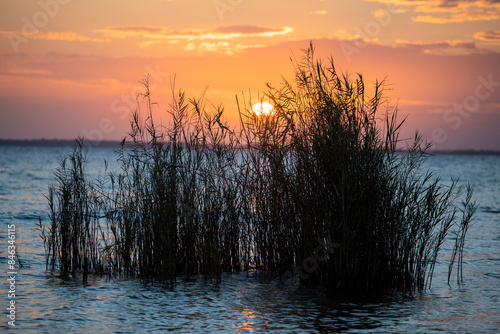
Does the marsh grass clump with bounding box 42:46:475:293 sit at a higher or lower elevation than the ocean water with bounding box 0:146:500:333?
higher

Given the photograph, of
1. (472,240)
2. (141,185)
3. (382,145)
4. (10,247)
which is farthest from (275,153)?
(472,240)

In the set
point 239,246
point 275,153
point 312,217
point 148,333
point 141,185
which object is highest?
point 275,153

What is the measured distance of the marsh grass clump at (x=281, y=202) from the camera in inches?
357

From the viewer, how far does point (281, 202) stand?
10047mm

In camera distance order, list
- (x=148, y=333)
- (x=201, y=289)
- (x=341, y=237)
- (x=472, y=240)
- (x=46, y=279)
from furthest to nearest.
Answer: (x=472, y=240)
(x=46, y=279)
(x=201, y=289)
(x=341, y=237)
(x=148, y=333)

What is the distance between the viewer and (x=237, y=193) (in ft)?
35.0

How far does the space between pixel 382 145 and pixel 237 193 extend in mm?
3226

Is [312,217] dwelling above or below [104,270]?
above

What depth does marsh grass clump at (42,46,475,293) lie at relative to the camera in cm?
908

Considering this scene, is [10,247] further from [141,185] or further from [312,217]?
[312,217]

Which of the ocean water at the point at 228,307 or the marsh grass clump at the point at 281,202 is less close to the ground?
the marsh grass clump at the point at 281,202

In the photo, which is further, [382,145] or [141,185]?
[141,185]

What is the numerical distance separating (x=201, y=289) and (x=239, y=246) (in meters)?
1.48

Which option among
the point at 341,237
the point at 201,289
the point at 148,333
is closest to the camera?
the point at 148,333
